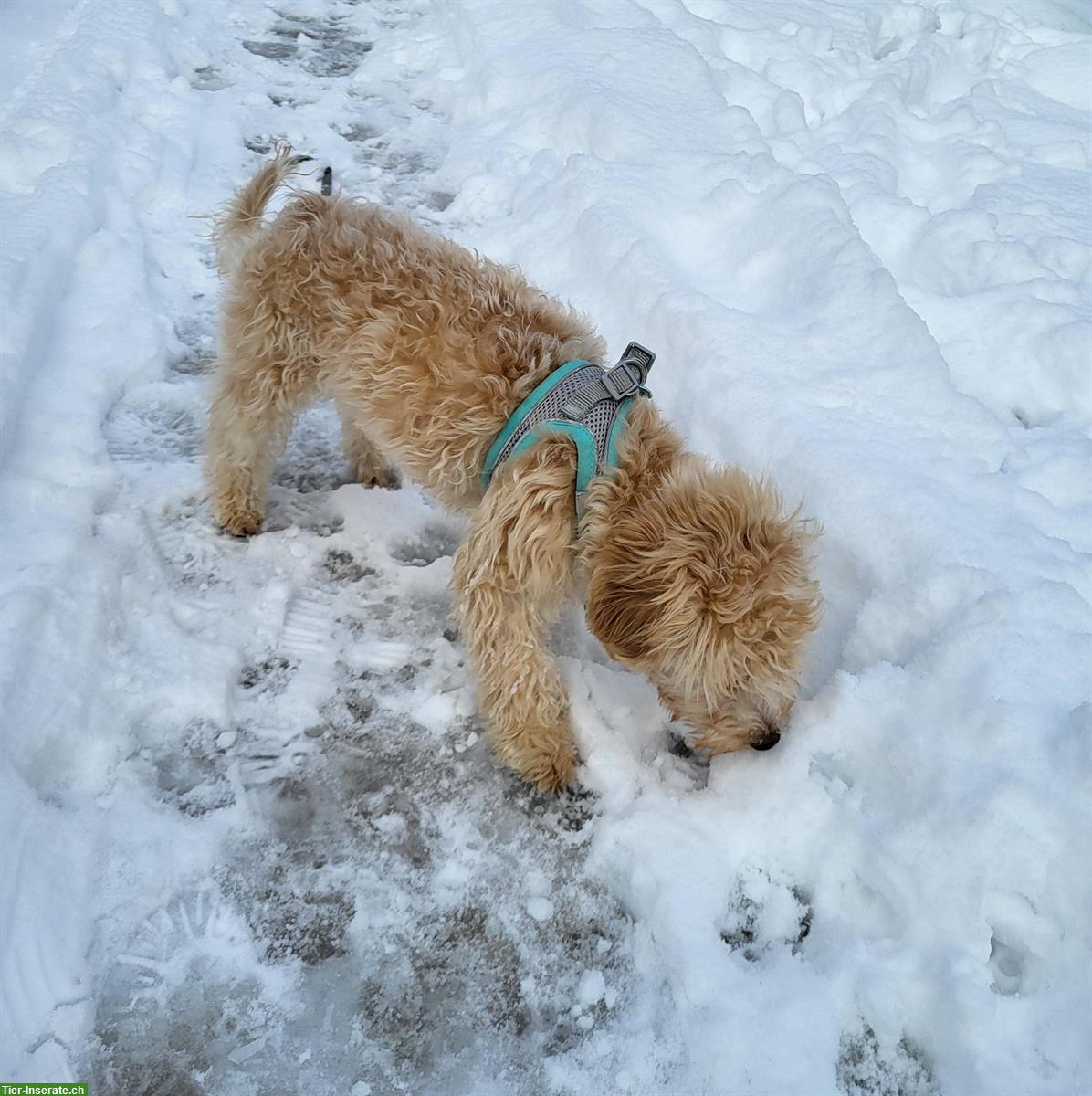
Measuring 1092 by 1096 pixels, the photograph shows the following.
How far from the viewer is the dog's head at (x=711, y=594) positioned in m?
2.32

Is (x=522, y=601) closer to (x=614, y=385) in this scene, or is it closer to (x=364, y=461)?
(x=614, y=385)

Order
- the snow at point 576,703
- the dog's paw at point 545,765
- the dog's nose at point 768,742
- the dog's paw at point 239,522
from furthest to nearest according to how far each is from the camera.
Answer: the dog's paw at point 239,522 < the dog's paw at point 545,765 < the dog's nose at point 768,742 < the snow at point 576,703

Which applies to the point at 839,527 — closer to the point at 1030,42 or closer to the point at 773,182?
the point at 773,182

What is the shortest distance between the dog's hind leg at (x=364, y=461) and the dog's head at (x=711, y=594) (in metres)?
1.57

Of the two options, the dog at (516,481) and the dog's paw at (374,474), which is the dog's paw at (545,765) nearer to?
the dog at (516,481)

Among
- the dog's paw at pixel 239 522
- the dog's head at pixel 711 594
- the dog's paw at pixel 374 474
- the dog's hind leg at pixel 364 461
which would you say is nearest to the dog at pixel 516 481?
the dog's head at pixel 711 594

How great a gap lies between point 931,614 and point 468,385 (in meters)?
1.75

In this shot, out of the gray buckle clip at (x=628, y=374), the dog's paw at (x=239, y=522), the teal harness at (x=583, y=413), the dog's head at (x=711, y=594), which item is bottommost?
the dog's paw at (x=239, y=522)

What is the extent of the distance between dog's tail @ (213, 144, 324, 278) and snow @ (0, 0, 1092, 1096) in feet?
2.95

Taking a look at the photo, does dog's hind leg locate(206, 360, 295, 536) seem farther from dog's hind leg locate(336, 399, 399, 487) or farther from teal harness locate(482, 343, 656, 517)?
teal harness locate(482, 343, 656, 517)

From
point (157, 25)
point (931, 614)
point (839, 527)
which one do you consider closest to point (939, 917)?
point (931, 614)

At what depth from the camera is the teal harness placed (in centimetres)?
261

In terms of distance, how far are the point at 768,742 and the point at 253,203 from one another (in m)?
2.88

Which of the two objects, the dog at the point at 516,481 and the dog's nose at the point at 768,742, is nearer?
the dog at the point at 516,481
